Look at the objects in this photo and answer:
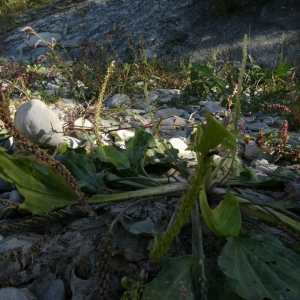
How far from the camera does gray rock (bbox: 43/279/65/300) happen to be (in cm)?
133

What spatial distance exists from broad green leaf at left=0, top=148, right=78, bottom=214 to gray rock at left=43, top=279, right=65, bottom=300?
0.32 metres

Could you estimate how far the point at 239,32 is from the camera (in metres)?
8.02

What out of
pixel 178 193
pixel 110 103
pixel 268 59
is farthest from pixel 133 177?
pixel 268 59

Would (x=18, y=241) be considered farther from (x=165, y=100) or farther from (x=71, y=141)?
(x=165, y=100)

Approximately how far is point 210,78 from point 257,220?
2.87 meters

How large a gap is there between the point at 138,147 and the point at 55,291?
0.98 metres

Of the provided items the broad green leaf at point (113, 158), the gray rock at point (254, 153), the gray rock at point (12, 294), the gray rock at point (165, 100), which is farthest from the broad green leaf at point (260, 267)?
the gray rock at point (165, 100)

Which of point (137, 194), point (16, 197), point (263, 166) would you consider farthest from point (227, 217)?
point (263, 166)

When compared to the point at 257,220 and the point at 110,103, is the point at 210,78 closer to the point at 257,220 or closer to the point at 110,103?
the point at 110,103

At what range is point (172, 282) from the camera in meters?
1.25

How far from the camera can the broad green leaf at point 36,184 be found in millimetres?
1593

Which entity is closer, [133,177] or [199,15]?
[133,177]

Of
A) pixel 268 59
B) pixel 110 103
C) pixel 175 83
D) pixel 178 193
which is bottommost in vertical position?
pixel 268 59

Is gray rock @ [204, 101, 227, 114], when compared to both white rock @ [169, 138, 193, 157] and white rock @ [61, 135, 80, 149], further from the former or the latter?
white rock @ [61, 135, 80, 149]
